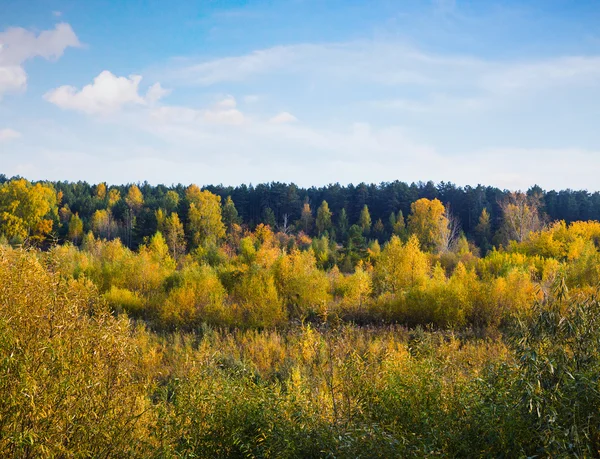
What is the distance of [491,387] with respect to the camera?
612 centimetres

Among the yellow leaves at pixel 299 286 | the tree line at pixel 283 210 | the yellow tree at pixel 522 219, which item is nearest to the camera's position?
the yellow leaves at pixel 299 286

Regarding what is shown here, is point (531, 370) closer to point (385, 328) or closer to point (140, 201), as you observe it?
point (385, 328)

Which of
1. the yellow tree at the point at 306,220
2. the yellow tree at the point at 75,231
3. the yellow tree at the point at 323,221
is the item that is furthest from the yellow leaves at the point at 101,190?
the yellow tree at the point at 323,221

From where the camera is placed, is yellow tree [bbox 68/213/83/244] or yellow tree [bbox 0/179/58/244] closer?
yellow tree [bbox 0/179/58/244]

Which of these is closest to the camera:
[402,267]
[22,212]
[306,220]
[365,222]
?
[402,267]

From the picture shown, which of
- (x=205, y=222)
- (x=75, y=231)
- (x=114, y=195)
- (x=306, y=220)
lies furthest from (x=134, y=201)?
(x=306, y=220)

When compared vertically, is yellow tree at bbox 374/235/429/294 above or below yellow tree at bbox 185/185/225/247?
below

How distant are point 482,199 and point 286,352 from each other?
218 feet

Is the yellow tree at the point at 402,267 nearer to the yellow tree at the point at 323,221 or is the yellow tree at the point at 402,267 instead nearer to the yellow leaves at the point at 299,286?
the yellow leaves at the point at 299,286

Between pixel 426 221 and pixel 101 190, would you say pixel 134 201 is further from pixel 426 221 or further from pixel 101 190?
pixel 426 221

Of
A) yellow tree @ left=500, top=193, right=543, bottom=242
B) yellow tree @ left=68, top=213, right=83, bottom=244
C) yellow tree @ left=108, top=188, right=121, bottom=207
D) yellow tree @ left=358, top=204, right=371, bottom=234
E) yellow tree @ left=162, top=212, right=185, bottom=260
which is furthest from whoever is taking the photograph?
yellow tree @ left=108, top=188, right=121, bottom=207

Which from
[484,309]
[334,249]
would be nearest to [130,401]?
[484,309]

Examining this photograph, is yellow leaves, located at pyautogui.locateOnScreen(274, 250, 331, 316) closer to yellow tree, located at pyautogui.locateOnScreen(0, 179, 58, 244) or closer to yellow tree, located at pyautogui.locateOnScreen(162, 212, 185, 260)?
yellow tree, located at pyautogui.locateOnScreen(162, 212, 185, 260)

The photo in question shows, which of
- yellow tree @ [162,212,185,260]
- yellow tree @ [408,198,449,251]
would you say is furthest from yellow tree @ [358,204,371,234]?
yellow tree @ [162,212,185,260]
